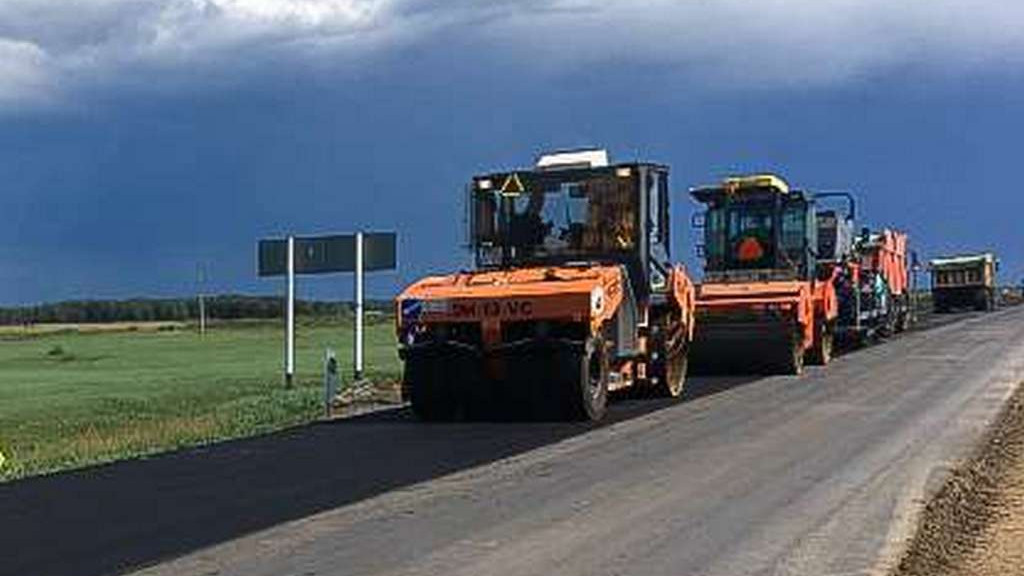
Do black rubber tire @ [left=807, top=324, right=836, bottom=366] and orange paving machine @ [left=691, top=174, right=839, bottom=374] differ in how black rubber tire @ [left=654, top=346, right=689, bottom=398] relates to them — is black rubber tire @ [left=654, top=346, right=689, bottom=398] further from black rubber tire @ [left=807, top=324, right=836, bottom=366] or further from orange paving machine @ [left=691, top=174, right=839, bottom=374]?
black rubber tire @ [left=807, top=324, right=836, bottom=366]

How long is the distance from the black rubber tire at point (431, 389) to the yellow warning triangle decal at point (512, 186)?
121 inches

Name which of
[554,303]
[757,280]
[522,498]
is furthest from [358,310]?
[522,498]

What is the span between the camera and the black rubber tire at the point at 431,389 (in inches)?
757

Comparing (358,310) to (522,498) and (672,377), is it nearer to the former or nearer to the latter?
(672,377)

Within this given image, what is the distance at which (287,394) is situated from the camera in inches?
1117

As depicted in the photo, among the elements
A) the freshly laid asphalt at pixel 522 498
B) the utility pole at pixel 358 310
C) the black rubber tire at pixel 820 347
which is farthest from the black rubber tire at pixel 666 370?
the utility pole at pixel 358 310

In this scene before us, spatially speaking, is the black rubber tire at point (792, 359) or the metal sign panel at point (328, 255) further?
the metal sign panel at point (328, 255)

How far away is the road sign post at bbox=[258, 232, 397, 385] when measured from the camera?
3234cm

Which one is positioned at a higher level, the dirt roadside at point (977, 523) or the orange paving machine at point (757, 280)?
the orange paving machine at point (757, 280)

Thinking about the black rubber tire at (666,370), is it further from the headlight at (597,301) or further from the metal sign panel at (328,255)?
the metal sign panel at (328,255)

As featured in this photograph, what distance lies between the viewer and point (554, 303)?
60.8ft

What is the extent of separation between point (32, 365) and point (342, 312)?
67.5 metres

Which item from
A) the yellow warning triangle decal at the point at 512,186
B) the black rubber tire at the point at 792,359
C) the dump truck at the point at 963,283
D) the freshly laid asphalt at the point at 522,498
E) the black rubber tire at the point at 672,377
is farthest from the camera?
the dump truck at the point at 963,283

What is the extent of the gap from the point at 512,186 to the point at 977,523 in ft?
35.4
